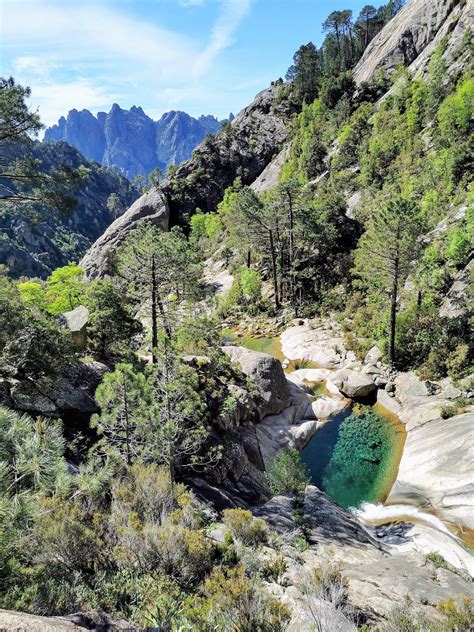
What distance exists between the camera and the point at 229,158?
77188mm

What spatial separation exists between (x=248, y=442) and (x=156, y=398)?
8.02m

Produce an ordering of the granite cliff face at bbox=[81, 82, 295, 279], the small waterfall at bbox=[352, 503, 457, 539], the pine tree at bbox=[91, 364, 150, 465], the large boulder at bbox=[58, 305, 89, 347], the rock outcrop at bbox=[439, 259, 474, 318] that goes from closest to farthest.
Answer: the pine tree at bbox=[91, 364, 150, 465]
the small waterfall at bbox=[352, 503, 457, 539]
the large boulder at bbox=[58, 305, 89, 347]
the rock outcrop at bbox=[439, 259, 474, 318]
the granite cliff face at bbox=[81, 82, 295, 279]

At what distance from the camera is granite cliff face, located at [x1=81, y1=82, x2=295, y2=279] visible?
239 feet

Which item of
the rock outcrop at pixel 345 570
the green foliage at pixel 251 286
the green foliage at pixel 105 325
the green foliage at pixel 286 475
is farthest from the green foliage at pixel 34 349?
the green foliage at pixel 251 286

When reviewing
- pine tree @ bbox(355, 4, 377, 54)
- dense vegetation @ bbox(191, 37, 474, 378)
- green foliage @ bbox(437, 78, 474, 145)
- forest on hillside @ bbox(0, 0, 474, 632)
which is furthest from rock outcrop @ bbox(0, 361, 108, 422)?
pine tree @ bbox(355, 4, 377, 54)

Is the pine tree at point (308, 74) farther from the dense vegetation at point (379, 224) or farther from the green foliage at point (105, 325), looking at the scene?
the green foliage at point (105, 325)

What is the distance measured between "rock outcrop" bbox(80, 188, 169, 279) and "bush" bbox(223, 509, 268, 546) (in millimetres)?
51874

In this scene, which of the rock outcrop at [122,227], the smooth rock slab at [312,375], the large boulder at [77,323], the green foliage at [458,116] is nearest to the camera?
the large boulder at [77,323]

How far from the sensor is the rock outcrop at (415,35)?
5131 centimetres

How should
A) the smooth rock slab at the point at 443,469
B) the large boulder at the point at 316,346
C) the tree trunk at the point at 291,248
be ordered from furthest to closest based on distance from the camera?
the tree trunk at the point at 291,248
the large boulder at the point at 316,346
the smooth rock slab at the point at 443,469

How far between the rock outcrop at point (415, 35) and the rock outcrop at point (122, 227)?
42.2m

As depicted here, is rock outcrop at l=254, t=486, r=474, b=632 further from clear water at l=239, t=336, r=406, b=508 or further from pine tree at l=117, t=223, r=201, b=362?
pine tree at l=117, t=223, r=201, b=362

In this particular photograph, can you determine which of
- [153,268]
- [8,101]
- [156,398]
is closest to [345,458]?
[156,398]

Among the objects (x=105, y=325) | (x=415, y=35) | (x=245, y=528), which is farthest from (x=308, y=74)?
(x=245, y=528)
